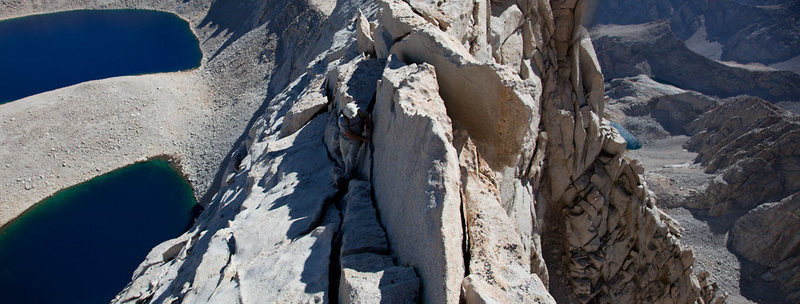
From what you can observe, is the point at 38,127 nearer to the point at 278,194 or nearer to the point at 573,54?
the point at 278,194

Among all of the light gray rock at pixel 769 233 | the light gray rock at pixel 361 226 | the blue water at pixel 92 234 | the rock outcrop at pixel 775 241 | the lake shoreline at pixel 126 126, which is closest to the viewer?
the light gray rock at pixel 361 226

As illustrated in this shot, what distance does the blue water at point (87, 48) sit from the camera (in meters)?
52.7

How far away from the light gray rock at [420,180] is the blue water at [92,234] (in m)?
23.4

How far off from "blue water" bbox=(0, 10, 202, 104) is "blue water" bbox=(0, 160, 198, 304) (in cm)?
2029

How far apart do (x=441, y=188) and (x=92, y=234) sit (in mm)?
32017

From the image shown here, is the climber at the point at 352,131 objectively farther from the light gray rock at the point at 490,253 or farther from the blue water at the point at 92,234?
the blue water at the point at 92,234

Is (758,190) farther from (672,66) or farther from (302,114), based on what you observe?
(672,66)

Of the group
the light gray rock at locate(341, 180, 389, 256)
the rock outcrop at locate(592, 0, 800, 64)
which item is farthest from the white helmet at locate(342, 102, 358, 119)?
the rock outcrop at locate(592, 0, 800, 64)

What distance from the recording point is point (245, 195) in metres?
15.3

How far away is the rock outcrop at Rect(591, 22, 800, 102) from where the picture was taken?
272 feet

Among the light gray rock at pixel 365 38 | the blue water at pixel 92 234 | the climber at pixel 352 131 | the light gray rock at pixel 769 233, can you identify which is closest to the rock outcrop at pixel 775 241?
the light gray rock at pixel 769 233

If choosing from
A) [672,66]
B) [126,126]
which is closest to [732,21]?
[672,66]

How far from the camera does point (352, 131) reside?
12492mm

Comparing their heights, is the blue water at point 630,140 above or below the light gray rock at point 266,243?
above
